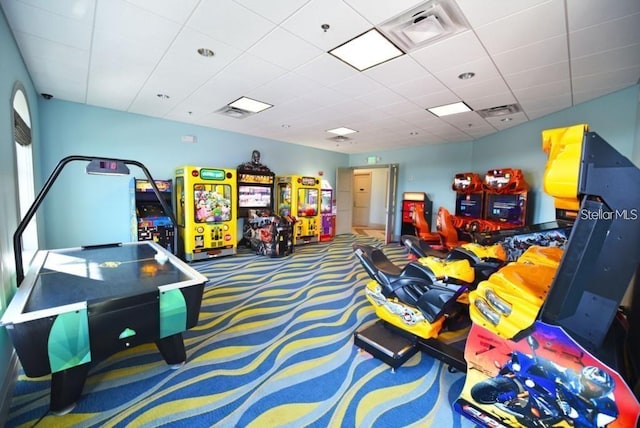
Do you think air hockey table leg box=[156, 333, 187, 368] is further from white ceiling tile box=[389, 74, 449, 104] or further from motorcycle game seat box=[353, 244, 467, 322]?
white ceiling tile box=[389, 74, 449, 104]

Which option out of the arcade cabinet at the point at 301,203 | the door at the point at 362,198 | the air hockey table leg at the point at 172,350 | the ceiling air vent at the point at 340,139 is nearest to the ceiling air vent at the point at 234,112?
the arcade cabinet at the point at 301,203

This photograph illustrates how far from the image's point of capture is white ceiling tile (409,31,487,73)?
2334 mm

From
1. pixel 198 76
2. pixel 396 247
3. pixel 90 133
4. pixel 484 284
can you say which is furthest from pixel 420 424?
pixel 90 133

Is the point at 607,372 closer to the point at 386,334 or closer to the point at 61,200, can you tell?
the point at 386,334

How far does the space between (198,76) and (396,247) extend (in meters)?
5.75

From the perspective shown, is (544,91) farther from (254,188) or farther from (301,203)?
(254,188)

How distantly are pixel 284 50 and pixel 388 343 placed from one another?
2.95m

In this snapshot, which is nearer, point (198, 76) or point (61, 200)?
point (198, 76)

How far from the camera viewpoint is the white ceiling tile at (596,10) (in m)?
1.86

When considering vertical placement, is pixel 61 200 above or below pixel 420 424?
above

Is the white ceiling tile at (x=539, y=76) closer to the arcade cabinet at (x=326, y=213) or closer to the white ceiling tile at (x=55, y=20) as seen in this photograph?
the white ceiling tile at (x=55, y=20)

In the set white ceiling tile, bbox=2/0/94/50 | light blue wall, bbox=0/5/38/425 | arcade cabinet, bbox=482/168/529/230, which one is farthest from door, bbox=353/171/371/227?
light blue wall, bbox=0/5/38/425

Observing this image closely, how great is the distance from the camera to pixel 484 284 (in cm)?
163

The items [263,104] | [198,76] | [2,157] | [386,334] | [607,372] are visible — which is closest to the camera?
[607,372]
